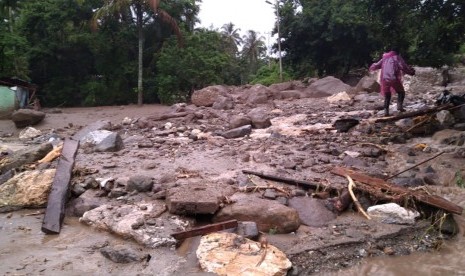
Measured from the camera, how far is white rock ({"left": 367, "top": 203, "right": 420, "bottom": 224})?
4812 millimetres

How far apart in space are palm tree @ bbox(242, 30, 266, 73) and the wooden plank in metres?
36.3

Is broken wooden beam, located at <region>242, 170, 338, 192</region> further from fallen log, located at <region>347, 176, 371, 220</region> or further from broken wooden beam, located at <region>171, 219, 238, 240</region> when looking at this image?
broken wooden beam, located at <region>171, 219, 238, 240</region>

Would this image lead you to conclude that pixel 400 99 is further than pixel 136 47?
No

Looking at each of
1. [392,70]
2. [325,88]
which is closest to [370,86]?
[325,88]

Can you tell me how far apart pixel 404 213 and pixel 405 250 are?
2.11ft

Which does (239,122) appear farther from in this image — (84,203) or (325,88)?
(325,88)

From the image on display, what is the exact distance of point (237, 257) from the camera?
3910 mm

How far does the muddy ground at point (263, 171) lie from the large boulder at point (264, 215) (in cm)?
12

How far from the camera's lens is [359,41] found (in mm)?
22188

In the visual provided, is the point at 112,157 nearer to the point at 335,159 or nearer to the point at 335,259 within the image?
the point at 335,159

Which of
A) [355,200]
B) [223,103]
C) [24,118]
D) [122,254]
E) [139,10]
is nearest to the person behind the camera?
[122,254]

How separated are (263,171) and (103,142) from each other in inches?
138

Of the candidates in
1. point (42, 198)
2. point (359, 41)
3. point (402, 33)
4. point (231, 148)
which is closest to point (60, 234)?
point (42, 198)

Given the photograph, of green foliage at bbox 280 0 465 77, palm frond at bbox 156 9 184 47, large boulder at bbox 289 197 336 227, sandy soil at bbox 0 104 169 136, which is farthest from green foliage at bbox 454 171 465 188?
palm frond at bbox 156 9 184 47
